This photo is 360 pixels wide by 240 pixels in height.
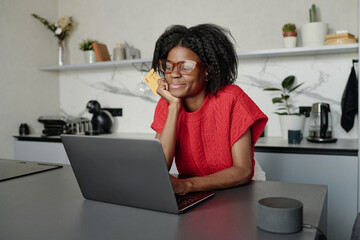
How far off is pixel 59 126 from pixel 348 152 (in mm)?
2340

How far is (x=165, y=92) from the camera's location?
1.39 metres

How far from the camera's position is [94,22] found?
10.8 ft

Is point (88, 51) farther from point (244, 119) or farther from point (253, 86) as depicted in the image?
point (244, 119)

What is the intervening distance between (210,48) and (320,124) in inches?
52.1

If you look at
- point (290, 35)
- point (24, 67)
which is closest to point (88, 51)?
point (24, 67)

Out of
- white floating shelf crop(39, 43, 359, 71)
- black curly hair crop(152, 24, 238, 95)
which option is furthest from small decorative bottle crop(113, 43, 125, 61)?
black curly hair crop(152, 24, 238, 95)

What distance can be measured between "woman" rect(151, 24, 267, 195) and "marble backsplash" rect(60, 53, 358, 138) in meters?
1.33

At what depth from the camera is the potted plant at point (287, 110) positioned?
2.36 meters

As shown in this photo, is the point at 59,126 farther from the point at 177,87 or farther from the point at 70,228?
the point at 70,228

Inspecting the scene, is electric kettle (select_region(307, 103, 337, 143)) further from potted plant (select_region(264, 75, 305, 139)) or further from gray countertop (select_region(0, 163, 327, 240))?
gray countertop (select_region(0, 163, 327, 240))

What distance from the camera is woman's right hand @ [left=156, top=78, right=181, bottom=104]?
1357mm

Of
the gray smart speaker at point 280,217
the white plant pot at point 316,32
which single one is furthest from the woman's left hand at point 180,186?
the white plant pot at point 316,32

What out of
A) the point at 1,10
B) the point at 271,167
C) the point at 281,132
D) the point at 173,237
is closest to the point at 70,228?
the point at 173,237

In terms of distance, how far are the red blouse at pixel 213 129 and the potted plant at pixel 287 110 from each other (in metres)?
1.13
